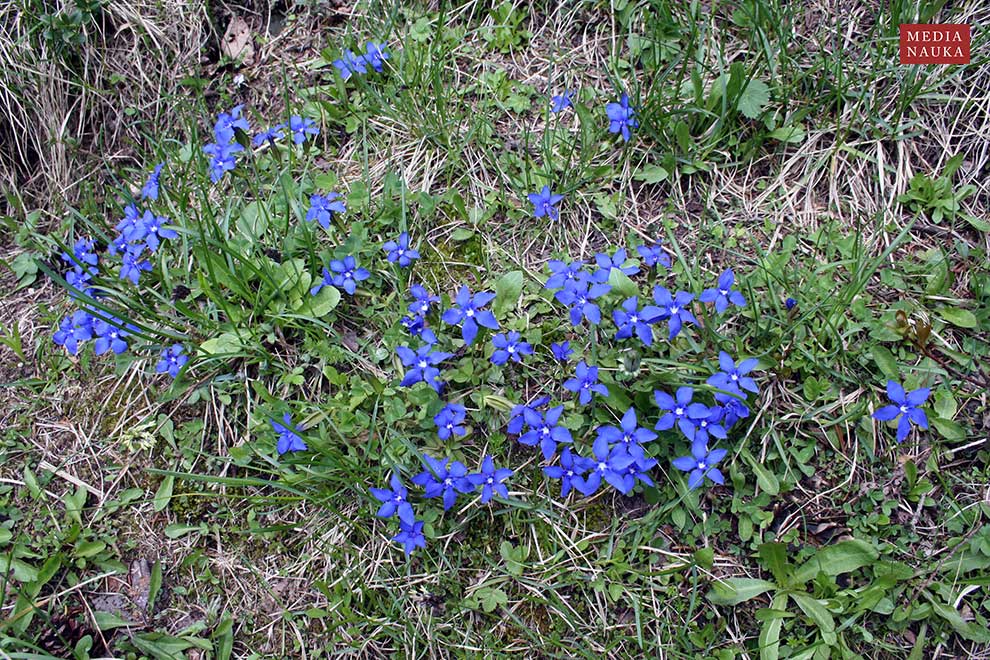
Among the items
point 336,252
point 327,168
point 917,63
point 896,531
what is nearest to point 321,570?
point 336,252

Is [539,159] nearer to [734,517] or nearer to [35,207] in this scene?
[734,517]

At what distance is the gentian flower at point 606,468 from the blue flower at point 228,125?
2.02m

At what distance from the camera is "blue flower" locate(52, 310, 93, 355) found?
2.98 metres

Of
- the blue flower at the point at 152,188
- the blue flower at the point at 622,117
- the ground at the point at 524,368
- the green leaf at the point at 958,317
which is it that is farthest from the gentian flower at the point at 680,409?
the blue flower at the point at 152,188

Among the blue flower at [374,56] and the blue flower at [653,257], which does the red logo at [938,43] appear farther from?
the blue flower at [374,56]

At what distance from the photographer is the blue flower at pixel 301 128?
3273 mm

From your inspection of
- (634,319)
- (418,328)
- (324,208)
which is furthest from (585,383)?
(324,208)

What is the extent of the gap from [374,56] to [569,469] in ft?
6.52

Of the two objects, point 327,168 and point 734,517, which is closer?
point 734,517

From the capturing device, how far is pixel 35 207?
3.60 meters

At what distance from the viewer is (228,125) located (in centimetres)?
330

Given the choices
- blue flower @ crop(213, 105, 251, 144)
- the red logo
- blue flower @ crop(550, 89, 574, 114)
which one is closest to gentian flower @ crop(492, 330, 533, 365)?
blue flower @ crop(550, 89, 574, 114)

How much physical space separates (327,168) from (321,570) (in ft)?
5.48

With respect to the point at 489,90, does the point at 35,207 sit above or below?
below
